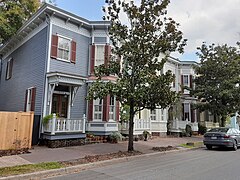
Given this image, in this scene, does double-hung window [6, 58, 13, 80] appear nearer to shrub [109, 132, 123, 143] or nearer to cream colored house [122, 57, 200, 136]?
shrub [109, 132, 123, 143]

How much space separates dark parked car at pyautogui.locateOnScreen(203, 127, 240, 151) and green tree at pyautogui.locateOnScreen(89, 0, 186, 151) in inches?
212

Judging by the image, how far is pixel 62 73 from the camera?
13.8 meters

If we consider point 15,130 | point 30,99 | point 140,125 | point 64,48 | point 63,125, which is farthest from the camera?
point 140,125

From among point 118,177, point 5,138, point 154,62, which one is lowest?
point 118,177

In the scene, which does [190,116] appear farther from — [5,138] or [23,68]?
[5,138]

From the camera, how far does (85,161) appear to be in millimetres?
9195

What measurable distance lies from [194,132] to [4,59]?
22.6 m

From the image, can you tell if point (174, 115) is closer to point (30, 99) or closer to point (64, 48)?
point (64, 48)

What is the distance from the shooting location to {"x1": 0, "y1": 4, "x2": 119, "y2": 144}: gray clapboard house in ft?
→ 47.0

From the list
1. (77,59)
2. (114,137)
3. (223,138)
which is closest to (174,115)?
(223,138)

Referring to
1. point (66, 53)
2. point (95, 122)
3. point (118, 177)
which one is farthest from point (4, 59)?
point (118, 177)

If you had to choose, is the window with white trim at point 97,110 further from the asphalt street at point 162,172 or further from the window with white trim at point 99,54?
the asphalt street at point 162,172

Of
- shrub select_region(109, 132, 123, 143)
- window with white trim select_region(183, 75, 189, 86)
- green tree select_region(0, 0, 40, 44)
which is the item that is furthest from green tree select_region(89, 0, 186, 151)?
window with white trim select_region(183, 75, 189, 86)

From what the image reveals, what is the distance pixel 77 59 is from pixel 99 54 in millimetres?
1770
